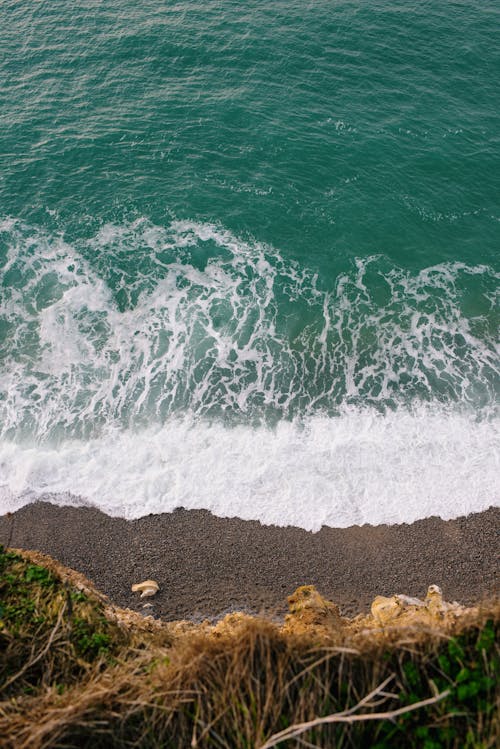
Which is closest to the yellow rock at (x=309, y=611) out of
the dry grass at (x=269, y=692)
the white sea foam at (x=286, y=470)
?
the white sea foam at (x=286, y=470)

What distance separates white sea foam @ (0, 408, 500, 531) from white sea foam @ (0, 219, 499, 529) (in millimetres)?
66

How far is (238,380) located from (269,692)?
18.4m

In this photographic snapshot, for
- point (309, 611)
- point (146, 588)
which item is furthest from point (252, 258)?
point (309, 611)

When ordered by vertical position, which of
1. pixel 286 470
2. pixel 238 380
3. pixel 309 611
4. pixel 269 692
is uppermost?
pixel 269 692

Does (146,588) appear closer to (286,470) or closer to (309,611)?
(309,611)

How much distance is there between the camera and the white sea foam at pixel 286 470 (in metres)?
22.0

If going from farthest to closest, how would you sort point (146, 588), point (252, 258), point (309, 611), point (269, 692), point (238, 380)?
point (252, 258) < point (238, 380) < point (146, 588) < point (309, 611) < point (269, 692)

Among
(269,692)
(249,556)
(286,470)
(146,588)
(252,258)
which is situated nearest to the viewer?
(269,692)

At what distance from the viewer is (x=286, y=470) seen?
23250 mm

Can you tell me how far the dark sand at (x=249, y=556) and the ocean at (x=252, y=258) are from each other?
2.82 ft

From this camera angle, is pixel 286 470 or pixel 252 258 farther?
pixel 252 258

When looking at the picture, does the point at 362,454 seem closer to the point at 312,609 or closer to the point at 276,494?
the point at 276,494

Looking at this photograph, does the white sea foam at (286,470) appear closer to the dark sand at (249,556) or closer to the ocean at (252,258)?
the ocean at (252,258)

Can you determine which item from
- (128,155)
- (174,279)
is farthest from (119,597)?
(128,155)
